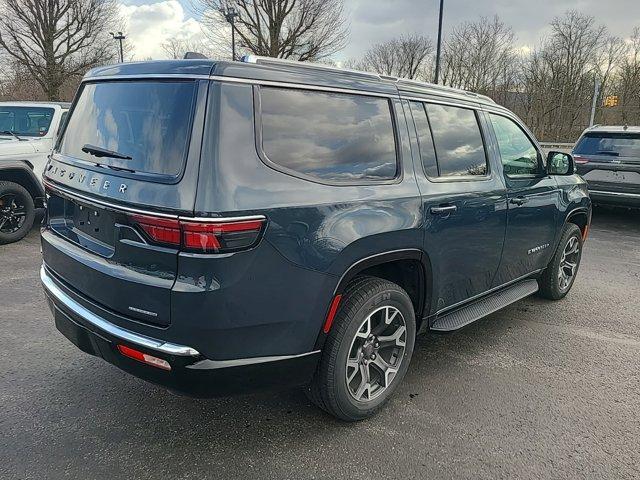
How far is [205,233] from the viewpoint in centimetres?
203

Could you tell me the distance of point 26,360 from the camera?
11.3 feet

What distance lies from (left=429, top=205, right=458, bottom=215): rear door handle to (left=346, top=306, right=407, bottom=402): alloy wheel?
636mm

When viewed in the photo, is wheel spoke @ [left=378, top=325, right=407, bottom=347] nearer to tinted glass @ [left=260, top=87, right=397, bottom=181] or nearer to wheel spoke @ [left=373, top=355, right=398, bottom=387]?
wheel spoke @ [left=373, top=355, right=398, bottom=387]

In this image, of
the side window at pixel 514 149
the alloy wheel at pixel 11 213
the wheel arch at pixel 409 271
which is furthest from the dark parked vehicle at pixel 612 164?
the alloy wheel at pixel 11 213

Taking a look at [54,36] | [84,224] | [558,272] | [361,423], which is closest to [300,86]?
[84,224]

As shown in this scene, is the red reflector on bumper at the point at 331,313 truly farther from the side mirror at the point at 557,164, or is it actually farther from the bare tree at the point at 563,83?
the bare tree at the point at 563,83

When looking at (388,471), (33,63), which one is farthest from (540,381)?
(33,63)

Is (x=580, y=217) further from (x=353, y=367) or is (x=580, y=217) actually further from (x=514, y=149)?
(x=353, y=367)

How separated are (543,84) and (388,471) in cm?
3981

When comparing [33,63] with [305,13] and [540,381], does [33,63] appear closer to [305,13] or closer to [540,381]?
[305,13]

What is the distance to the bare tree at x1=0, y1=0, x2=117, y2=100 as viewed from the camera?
26.0 metres

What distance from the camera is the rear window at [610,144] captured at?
833cm

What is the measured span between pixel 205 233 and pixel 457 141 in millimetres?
2060

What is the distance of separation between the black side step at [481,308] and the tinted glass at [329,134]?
115 centimetres
